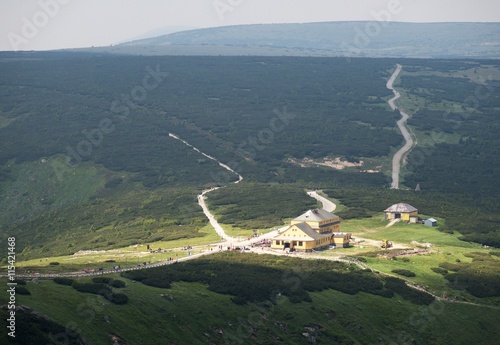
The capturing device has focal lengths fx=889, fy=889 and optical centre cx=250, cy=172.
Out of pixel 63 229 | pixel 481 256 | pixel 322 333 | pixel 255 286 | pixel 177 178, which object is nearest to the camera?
pixel 322 333

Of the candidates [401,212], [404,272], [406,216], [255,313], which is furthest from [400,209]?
[255,313]

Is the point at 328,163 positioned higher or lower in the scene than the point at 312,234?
lower

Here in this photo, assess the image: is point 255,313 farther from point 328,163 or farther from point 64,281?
point 328,163

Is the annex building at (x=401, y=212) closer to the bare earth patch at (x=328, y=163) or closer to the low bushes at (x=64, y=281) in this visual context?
the low bushes at (x=64, y=281)

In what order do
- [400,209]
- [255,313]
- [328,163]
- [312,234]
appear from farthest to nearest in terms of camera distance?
[328,163], [400,209], [312,234], [255,313]

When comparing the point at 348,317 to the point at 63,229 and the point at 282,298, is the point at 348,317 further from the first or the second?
the point at 63,229

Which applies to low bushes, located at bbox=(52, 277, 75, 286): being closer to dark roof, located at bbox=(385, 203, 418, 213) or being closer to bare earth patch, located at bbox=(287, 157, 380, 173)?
dark roof, located at bbox=(385, 203, 418, 213)

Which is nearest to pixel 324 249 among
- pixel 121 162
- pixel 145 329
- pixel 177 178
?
pixel 145 329

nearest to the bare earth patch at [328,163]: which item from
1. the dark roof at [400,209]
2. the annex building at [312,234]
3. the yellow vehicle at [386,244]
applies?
the dark roof at [400,209]
